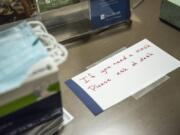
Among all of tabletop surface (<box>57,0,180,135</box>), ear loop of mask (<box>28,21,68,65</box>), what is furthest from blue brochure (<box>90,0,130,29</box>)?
ear loop of mask (<box>28,21,68,65</box>)

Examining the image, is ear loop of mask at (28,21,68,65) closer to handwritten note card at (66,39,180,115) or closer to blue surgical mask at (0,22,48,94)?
blue surgical mask at (0,22,48,94)

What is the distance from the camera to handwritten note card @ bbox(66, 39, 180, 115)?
0.66m

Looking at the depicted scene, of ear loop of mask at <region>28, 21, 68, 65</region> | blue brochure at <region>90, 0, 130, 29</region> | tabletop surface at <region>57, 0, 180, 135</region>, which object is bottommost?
tabletop surface at <region>57, 0, 180, 135</region>

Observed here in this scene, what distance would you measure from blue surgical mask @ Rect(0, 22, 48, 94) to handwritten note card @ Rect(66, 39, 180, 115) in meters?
0.20

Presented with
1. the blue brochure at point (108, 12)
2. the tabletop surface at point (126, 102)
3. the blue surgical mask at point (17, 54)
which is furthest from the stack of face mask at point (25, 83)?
the blue brochure at point (108, 12)

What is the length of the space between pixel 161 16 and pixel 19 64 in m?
0.53

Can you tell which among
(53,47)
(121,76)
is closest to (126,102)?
(121,76)

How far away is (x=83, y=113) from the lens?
0.63 metres

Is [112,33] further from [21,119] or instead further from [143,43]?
[21,119]

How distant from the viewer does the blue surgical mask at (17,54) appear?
450 mm

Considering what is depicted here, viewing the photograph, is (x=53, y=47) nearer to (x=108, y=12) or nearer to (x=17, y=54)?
(x=17, y=54)

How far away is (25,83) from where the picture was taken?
0.45 metres

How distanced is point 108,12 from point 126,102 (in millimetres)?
272

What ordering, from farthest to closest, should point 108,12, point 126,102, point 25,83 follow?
point 108,12 → point 126,102 → point 25,83
